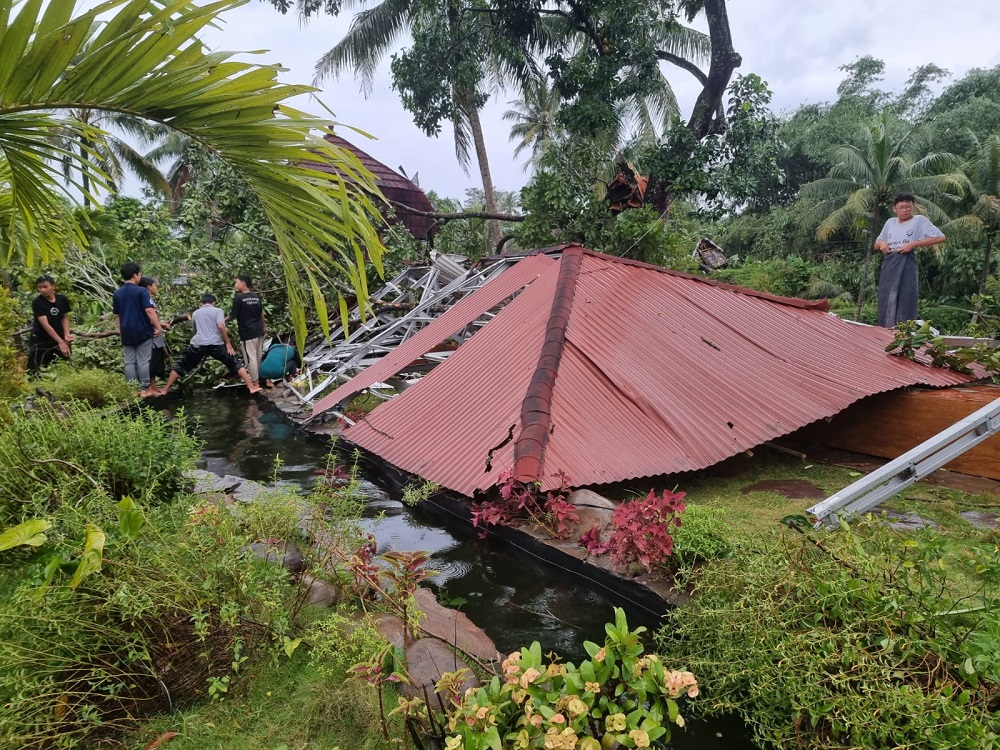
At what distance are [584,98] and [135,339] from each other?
9.55m

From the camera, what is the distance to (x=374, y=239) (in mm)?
3318

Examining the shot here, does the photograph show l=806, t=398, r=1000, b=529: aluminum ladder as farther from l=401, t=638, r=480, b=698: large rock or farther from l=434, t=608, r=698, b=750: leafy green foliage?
l=401, t=638, r=480, b=698: large rock

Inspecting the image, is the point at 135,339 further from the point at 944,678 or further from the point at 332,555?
the point at 944,678

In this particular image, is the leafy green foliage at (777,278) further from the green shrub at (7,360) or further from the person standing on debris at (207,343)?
the green shrub at (7,360)

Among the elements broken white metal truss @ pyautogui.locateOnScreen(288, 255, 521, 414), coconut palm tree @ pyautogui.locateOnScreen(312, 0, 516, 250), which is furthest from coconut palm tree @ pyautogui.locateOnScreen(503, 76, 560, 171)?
broken white metal truss @ pyautogui.locateOnScreen(288, 255, 521, 414)

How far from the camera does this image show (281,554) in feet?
11.4

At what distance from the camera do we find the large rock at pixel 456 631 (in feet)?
9.75

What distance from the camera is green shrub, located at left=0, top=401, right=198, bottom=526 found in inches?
142

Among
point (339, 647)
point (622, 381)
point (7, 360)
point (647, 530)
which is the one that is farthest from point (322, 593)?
point (7, 360)

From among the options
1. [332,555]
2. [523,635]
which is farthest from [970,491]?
[332,555]

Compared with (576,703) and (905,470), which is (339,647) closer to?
(576,703)

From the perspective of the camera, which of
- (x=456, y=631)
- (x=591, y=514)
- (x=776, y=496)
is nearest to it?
(x=456, y=631)

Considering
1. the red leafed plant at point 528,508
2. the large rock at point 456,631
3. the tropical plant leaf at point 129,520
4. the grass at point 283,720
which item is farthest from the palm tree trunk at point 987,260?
the tropical plant leaf at point 129,520

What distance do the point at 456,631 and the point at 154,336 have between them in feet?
27.0
